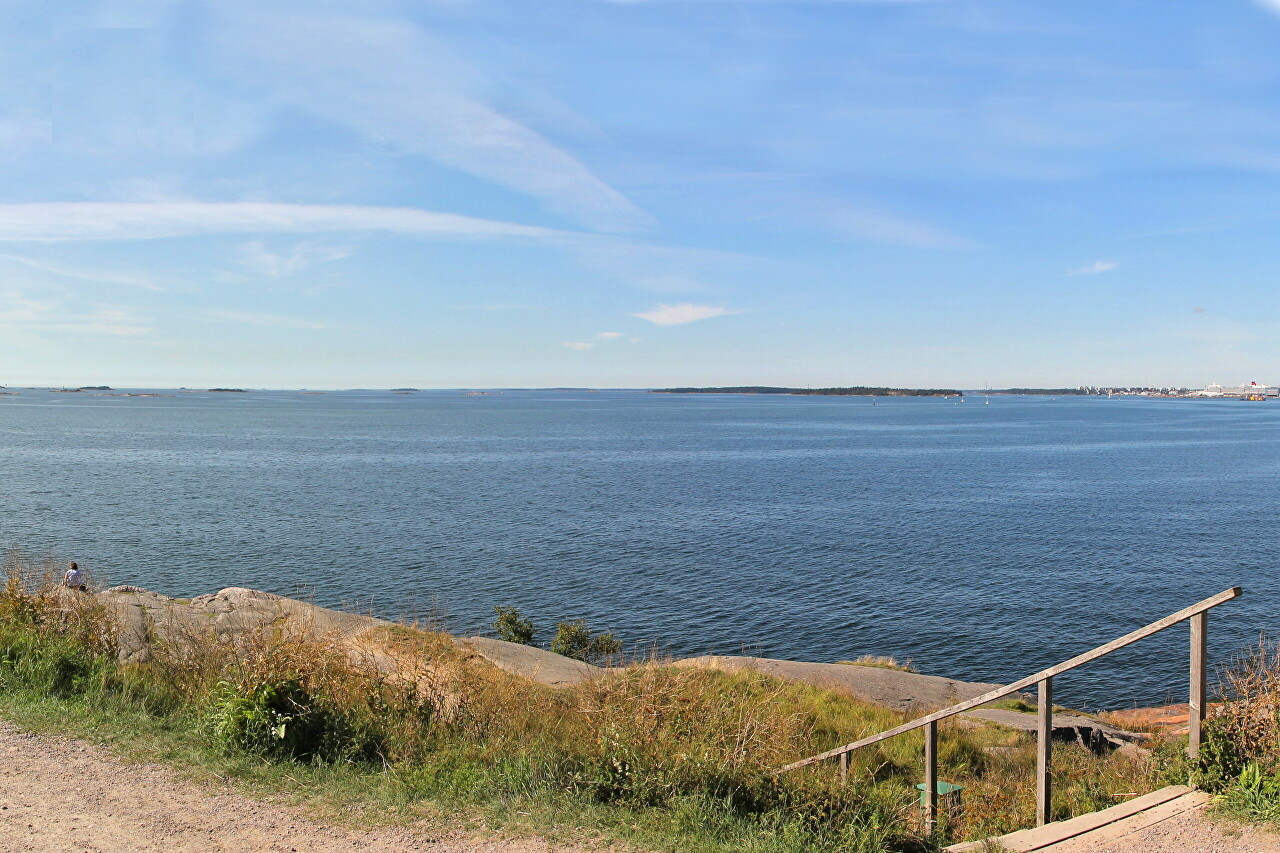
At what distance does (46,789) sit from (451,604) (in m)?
26.4

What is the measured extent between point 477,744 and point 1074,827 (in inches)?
231

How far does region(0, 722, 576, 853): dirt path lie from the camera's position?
6852 millimetres

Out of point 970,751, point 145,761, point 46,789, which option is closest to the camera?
point 46,789

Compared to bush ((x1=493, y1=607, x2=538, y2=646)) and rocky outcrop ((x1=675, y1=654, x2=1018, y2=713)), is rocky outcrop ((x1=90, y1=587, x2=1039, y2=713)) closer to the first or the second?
rocky outcrop ((x1=675, y1=654, x2=1018, y2=713))

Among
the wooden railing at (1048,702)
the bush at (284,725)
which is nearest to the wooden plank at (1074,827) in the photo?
the wooden railing at (1048,702)

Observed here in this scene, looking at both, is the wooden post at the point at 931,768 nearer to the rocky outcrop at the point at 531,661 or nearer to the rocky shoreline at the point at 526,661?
the rocky shoreline at the point at 526,661

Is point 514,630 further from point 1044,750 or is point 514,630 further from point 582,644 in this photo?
point 1044,750

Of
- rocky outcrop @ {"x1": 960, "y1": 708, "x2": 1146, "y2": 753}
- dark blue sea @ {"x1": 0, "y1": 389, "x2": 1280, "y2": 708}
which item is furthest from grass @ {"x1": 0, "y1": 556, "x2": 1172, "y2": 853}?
dark blue sea @ {"x1": 0, "y1": 389, "x2": 1280, "y2": 708}

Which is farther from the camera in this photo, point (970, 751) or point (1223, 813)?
point (970, 751)

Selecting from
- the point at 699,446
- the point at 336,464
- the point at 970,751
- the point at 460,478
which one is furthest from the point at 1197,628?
the point at 699,446

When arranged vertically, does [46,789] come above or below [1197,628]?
below

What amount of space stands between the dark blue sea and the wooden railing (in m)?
15.3

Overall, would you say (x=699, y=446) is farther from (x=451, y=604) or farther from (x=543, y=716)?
(x=543, y=716)

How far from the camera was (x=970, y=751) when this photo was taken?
13.7 m
